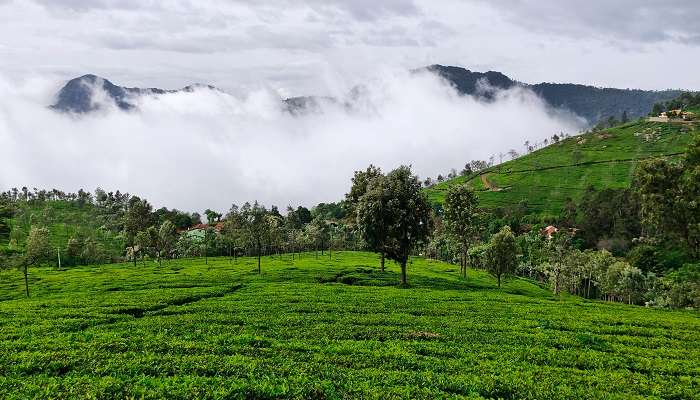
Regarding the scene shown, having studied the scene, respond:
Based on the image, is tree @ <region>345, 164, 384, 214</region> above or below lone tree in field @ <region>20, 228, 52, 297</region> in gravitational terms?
above

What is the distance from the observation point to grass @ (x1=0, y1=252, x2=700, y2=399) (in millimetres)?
20984

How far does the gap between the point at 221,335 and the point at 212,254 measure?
510 ft

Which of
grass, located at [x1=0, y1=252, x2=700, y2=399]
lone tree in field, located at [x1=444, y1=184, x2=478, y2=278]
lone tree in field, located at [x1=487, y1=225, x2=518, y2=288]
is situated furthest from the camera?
lone tree in field, located at [x1=444, y1=184, x2=478, y2=278]

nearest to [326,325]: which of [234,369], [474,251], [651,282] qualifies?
[234,369]

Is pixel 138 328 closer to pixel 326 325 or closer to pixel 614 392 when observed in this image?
pixel 326 325

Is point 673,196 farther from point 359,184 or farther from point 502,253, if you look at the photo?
point 359,184

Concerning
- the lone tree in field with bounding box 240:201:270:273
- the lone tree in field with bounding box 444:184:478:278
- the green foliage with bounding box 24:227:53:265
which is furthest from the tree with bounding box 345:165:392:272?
the green foliage with bounding box 24:227:53:265

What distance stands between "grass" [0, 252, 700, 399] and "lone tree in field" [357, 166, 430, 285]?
1569cm

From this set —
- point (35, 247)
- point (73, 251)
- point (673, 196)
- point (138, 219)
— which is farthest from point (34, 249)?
point (73, 251)

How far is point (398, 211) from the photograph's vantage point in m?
60.6

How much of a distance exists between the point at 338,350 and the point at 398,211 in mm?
35204

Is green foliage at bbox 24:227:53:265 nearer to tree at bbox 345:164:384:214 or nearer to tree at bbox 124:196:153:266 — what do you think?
tree at bbox 345:164:384:214

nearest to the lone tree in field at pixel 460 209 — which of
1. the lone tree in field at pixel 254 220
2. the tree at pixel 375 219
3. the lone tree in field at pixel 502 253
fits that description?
the lone tree in field at pixel 502 253

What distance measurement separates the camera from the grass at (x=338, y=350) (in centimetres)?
2098
